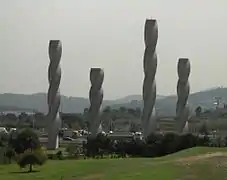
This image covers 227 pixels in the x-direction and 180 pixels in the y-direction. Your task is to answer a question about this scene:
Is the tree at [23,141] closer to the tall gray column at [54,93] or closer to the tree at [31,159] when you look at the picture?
the tree at [31,159]

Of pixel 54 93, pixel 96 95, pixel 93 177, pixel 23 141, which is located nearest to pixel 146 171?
pixel 93 177

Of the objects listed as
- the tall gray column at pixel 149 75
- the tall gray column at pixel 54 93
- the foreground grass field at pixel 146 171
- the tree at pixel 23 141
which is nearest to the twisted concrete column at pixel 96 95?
the tall gray column at pixel 54 93

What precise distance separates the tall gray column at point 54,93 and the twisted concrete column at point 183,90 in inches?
565

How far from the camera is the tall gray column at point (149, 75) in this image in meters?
62.9

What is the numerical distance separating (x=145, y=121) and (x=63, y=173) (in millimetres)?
35989

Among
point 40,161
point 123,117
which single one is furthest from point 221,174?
point 123,117

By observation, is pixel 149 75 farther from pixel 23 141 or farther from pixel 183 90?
pixel 23 141

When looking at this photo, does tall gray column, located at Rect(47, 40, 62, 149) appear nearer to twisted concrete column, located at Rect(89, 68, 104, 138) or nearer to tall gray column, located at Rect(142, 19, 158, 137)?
twisted concrete column, located at Rect(89, 68, 104, 138)

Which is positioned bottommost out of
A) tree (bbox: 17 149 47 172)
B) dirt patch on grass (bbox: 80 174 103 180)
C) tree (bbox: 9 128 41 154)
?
dirt patch on grass (bbox: 80 174 103 180)

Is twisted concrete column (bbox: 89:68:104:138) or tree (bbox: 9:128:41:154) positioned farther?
twisted concrete column (bbox: 89:68:104:138)

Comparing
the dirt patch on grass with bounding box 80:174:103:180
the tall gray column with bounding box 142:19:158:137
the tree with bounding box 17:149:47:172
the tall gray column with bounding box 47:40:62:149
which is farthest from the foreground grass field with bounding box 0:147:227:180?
the tall gray column with bounding box 47:40:62:149

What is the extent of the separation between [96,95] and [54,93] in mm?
5034

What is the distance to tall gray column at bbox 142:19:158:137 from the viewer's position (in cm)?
6291

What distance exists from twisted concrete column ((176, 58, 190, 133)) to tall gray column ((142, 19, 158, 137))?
3.76 metres
